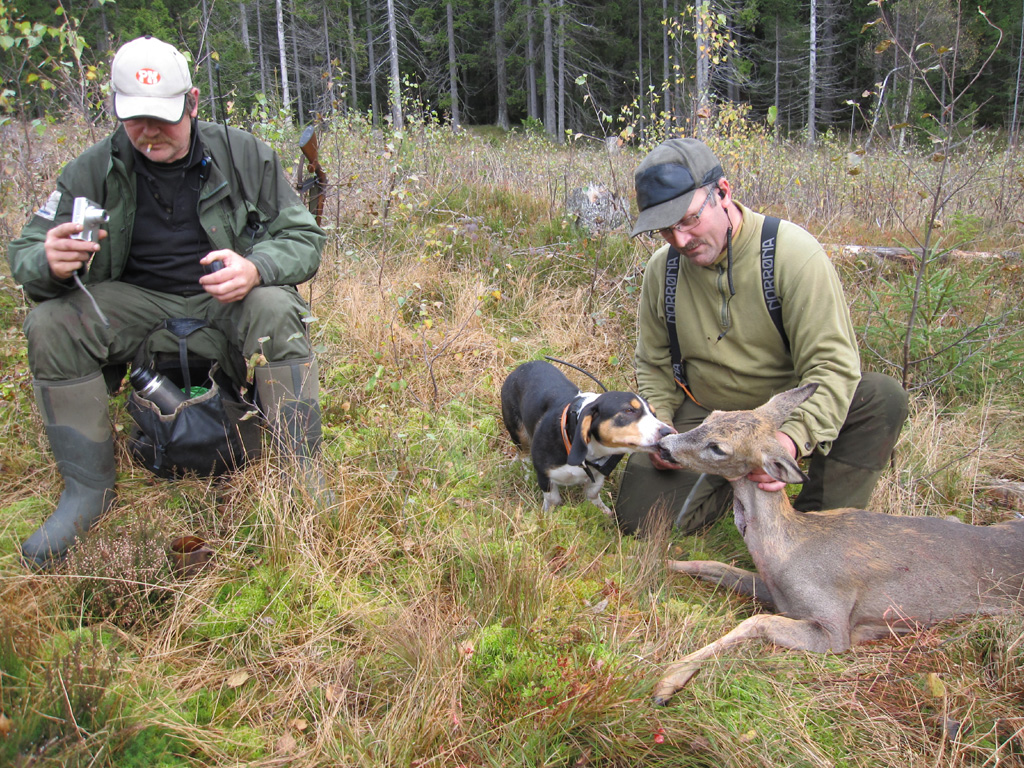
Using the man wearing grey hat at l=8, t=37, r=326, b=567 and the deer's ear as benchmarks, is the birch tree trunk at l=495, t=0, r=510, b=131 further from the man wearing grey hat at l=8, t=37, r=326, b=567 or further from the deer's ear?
the deer's ear

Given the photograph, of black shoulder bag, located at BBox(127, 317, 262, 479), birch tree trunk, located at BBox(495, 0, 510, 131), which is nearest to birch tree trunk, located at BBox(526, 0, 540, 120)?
birch tree trunk, located at BBox(495, 0, 510, 131)

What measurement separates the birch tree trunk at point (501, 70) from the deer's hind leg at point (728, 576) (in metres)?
38.5

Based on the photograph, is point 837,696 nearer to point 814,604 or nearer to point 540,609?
point 814,604

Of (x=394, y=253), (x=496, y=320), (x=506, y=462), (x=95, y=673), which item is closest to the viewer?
(x=95, y=673)

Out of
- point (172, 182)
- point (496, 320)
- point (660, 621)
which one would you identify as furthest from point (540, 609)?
point (496, 320)

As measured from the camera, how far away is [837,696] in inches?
103

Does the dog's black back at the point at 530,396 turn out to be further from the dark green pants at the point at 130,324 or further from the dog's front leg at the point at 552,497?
the dark green pants at the point at 130,324

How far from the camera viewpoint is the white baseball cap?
3186mm

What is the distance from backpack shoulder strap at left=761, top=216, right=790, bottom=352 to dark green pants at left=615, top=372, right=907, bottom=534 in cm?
62

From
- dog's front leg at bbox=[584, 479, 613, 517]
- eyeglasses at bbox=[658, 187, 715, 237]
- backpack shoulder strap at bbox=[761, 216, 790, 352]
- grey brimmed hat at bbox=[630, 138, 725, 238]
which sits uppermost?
grey brimmed hat at bbox=[630, 138, 725, 238]

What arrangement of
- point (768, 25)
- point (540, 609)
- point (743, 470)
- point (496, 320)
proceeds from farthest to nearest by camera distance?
point (768, 25)
point (496, 320)
point (743, 470)
point (540, 609)

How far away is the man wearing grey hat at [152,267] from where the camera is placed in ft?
10.4

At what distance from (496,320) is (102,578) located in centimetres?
405

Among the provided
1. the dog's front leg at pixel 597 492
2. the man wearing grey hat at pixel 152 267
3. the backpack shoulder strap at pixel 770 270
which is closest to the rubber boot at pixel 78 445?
the man wearing grey hat at pixel 152 267
